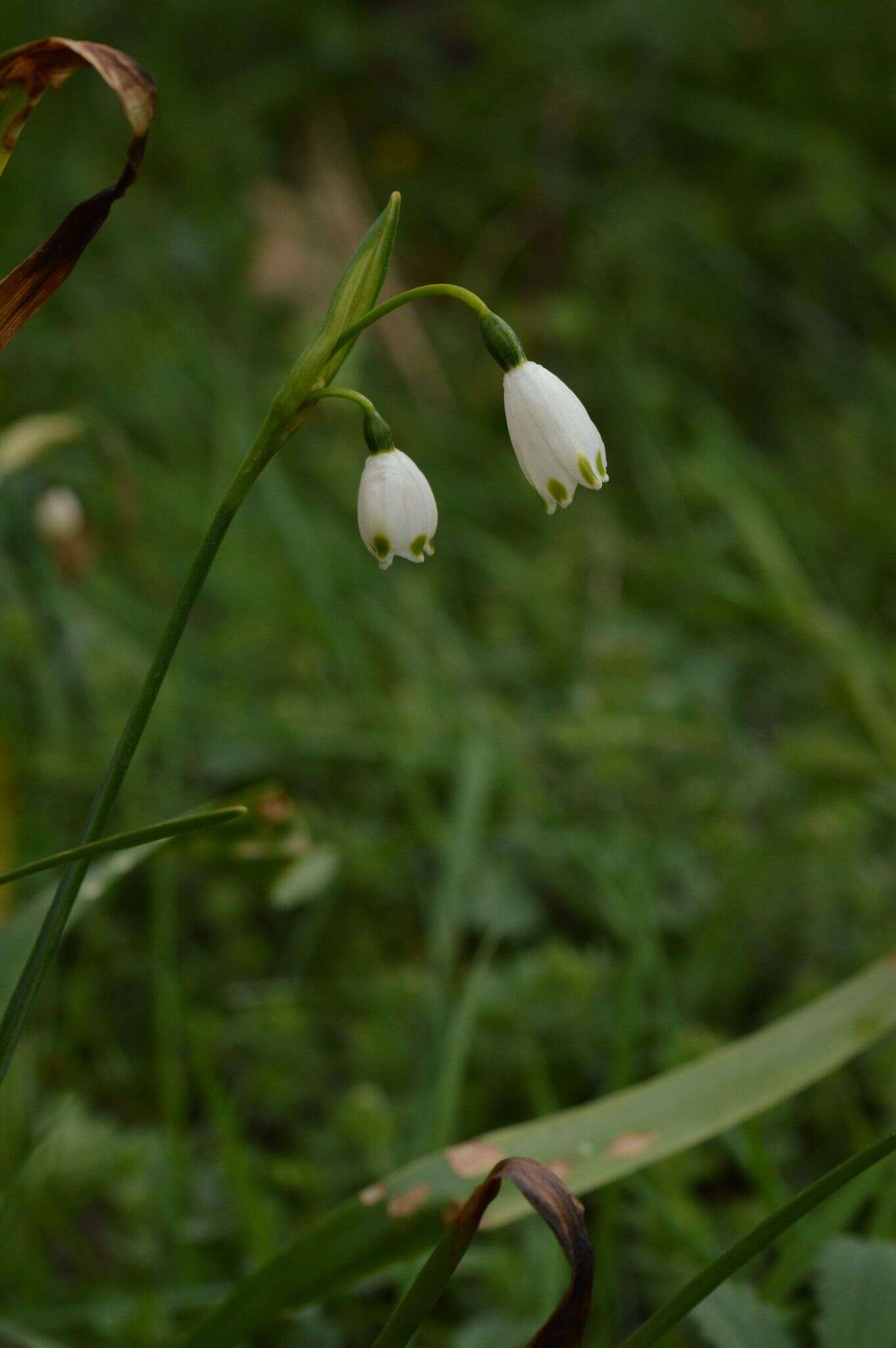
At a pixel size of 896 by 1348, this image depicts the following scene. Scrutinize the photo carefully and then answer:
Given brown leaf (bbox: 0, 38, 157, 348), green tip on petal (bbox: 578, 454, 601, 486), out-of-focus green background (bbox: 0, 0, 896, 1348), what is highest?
brown leaf (bbox: 0, 38, 157, 348)

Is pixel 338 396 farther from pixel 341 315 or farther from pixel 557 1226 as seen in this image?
pixel 557 1226

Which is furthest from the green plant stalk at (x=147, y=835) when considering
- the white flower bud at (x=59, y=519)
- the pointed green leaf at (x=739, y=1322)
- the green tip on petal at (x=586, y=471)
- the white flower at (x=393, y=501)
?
the white flower bud at (x=59, y=519)

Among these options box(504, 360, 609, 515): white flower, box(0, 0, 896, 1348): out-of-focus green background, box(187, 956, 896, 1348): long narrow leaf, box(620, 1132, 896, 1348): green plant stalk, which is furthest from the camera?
box(0, 0, 896, 1348): out-of-focus green background

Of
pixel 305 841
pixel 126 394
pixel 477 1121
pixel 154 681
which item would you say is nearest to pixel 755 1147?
pixel 477 1121

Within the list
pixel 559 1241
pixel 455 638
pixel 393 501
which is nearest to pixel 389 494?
pixel 393 501

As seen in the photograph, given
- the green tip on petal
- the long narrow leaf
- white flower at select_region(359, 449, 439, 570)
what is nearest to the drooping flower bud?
white flower at select_region(359, 449, 439, 570)

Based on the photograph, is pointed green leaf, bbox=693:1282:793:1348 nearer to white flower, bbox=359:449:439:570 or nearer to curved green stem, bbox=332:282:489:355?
white flower, bbox=359:449:439:570
